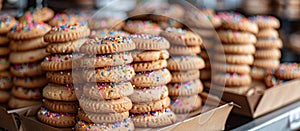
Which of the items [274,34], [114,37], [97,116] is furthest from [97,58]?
[274,34]

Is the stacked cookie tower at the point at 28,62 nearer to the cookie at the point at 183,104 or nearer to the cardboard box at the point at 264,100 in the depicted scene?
the cookie at the point at 183,104

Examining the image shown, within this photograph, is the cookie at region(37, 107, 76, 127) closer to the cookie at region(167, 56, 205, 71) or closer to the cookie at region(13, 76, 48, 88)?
the cookie at region(13, 76, 48, 88)

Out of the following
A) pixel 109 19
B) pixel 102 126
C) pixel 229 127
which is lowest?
pixel 229 127

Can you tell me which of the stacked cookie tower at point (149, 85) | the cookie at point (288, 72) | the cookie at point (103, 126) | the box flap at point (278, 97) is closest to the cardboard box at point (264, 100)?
the box flap at point (278, 97)

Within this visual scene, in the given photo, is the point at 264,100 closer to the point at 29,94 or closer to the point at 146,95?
the point at 146,95

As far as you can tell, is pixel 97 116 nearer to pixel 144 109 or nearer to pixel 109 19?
pixel 144 109

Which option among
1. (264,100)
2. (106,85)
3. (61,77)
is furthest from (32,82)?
(264,100)
